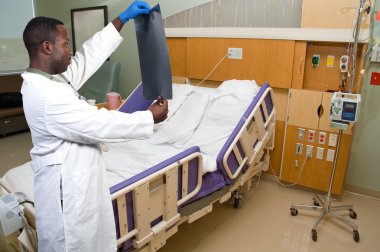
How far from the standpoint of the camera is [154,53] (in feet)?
5.07

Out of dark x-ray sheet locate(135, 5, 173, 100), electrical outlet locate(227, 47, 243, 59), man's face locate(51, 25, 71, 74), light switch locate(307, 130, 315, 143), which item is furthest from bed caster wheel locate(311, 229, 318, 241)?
man's face locate(51, 25, 71, 74)

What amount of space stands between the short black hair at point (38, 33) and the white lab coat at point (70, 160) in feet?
0.38

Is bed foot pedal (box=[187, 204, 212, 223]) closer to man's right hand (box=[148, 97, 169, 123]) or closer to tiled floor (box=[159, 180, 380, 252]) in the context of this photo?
tiled floor (box=[159, 180, 380, 252])

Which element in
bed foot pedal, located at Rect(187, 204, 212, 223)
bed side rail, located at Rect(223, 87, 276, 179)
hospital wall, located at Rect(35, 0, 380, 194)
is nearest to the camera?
bed foot pedal, located at Rect(187, 204, 212, 223)

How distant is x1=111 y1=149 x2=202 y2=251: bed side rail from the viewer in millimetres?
1457

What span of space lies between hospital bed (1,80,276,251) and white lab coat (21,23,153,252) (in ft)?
0.56

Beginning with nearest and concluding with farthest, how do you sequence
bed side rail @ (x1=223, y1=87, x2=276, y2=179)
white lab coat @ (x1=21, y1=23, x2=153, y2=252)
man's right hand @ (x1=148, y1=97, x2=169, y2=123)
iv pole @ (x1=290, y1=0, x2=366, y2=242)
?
white lab coat @ (x1=21, y1=23, x2=153, y2=252) → man's right hand @ (x1=148, y1=97, x2=169, y2=123) → bed side rail @ (x1=223, y1=87, x2=276, y2=179) → iv pole @ (x1=290, y1=0, x2=366, y2=242)

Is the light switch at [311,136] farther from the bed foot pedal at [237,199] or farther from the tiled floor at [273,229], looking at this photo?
the bed foot pedal at [237,199]

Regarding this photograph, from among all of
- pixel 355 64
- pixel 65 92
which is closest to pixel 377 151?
pixel 355 64

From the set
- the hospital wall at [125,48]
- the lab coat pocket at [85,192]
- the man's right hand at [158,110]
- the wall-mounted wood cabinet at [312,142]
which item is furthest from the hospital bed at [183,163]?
the hospital wall at [125,48]

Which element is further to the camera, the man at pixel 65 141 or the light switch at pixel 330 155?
the light switch at pixel 330 155

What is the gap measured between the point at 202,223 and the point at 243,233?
350mm

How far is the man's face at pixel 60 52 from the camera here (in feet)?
3.78

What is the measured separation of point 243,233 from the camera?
236cm
